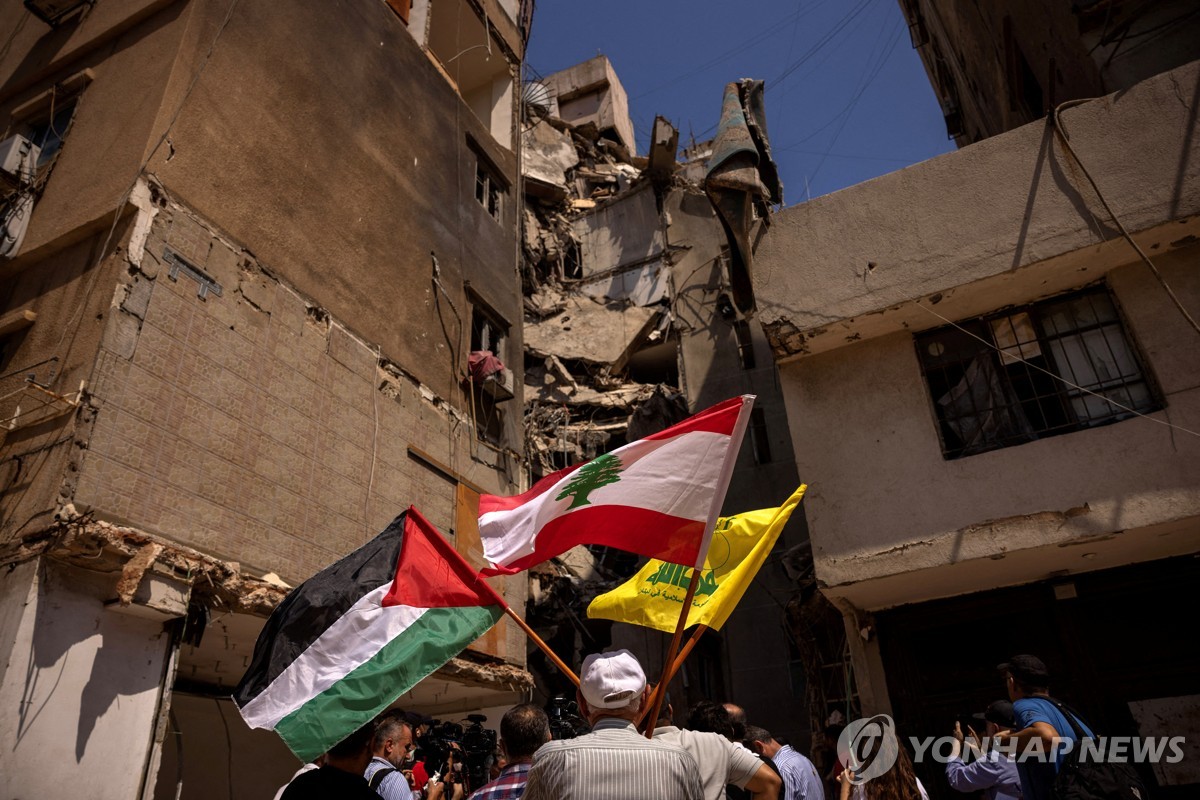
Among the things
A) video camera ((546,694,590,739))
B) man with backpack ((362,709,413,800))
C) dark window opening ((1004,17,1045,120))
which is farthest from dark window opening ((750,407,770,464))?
man with backpack ((362,709,413,800))

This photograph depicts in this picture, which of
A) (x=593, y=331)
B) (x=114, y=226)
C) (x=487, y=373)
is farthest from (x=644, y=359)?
(x=114, y=226)

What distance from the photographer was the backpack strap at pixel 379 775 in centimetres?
444

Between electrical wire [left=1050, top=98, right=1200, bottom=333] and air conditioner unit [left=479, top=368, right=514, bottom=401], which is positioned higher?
air conditioner unit [left=479, top=368, right=514, bottom=401]

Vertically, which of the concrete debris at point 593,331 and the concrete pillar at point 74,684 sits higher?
the concrete debris at point 593,331

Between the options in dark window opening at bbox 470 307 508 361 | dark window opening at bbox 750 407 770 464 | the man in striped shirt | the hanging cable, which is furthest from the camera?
dark window opening at bbox 750 407 770 464

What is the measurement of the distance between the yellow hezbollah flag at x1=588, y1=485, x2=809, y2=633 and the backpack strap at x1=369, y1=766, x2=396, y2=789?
1.82 metres

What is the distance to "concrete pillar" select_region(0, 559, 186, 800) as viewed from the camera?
563cm

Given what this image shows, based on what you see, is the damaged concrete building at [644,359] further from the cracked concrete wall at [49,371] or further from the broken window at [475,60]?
the cracked concrete wall at [49,371]

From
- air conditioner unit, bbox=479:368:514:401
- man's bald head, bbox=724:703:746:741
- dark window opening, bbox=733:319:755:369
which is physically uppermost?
dark window opening, bbox=733:319:755:369

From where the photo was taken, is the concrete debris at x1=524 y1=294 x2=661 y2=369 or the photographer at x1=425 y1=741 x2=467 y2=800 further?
the concrete debris at x1=524 y1=294 x2=661 y2=369

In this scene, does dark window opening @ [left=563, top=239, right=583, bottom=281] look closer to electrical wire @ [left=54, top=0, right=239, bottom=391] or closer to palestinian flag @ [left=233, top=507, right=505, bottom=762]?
electrical wire @ [left=54, top=0, right=239, bottom=391]

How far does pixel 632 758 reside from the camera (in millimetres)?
2447

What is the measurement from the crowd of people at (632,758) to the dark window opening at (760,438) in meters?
9.87

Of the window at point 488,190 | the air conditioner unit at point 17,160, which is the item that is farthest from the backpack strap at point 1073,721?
the window at point 488,190
